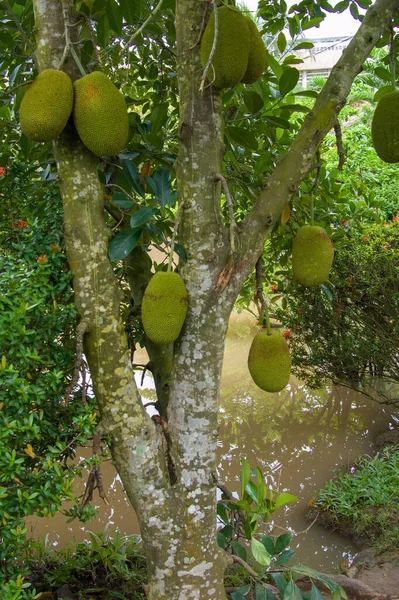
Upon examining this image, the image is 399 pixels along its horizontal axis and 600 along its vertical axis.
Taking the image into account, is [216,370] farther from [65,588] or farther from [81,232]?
[65,588]


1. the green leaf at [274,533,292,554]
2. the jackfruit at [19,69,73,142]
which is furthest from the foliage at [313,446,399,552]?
the jackfruit at [19,69,73,142]

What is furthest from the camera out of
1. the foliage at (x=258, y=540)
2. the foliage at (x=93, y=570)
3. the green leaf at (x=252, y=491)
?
the foliage at (x=93, y=570)

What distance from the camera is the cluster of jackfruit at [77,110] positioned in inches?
42.9

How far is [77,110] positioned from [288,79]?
26.2 inches

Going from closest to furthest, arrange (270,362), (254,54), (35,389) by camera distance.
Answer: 1. (35,389)
2. (254,54)
3. (270,362)

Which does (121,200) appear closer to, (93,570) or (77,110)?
(77,110)

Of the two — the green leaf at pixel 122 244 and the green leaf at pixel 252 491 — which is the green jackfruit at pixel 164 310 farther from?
the green leaf at pixel 252 491

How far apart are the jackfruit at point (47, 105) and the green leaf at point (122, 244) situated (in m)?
0.25

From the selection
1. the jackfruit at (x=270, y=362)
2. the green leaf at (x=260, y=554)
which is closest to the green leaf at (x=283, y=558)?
the green leaf at (x=260, y=554)

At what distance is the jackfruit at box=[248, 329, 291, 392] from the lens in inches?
57.9

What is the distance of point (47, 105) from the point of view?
1086mm

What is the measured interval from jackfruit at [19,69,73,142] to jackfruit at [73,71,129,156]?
0.08ft

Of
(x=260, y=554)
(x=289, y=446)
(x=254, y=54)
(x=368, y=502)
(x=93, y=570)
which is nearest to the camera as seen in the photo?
(x=254, y=54)

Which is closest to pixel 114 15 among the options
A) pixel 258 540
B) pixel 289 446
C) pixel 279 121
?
pixel 279 121
